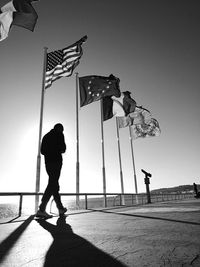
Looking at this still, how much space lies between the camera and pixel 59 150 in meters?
5.11

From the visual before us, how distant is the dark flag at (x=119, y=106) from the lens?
1888cm

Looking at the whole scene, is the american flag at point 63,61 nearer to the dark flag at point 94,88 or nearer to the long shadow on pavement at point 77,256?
the dark flag at point 94,88

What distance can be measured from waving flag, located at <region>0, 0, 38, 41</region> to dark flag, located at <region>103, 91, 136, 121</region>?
33.4ft

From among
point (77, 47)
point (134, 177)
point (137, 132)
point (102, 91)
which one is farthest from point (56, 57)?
point (134, 177)

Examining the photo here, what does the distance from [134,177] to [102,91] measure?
34.7ft

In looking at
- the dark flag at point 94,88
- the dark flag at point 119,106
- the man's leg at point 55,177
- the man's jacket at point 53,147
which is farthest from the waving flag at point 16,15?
the dark flag at point 119,106

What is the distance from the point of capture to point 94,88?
16344mm

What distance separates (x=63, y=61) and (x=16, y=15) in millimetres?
3606

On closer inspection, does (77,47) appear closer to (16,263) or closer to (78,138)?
(78,138)

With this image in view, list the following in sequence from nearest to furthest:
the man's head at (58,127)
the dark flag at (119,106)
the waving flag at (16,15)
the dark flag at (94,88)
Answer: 1. the man's head at (58,127)
2. the waving flag at (16,15)
3. the dark flag at (94,88)
4. the dark flag at (119,106)

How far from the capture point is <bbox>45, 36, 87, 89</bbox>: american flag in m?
12.9

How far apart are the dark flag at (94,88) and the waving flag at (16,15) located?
20.8 feet

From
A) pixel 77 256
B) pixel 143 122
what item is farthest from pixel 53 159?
pixel 143 122

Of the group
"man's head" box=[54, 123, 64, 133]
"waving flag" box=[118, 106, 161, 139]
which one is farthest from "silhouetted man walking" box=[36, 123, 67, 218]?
"waving flag" box=[118, 106, 161, 139]
